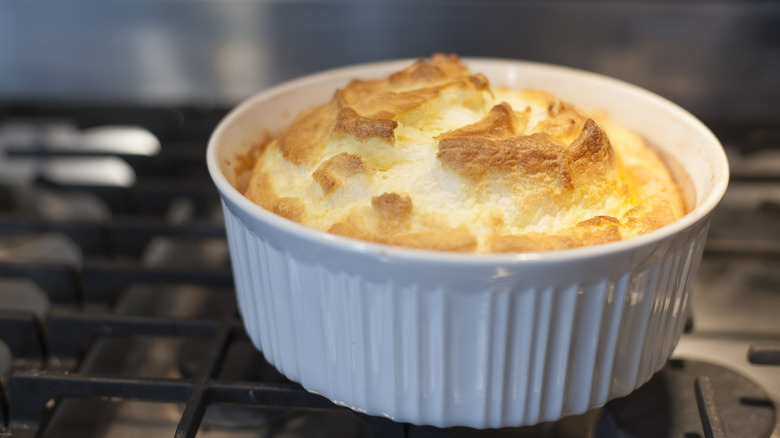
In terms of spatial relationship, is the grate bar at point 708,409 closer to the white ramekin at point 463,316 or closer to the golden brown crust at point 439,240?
the white ramekin at point 463,316

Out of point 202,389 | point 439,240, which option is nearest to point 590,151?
point 439,240

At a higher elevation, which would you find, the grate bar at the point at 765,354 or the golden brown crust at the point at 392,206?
the golden brown crust at the point at 392,206

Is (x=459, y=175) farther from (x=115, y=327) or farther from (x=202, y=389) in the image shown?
(x=115, y=327)

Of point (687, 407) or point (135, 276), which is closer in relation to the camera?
point (687, 407)

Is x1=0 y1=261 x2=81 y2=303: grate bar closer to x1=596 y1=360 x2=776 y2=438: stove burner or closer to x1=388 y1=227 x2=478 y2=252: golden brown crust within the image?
x1=388 y1=227 x2=478 y2=252: golden brown crust

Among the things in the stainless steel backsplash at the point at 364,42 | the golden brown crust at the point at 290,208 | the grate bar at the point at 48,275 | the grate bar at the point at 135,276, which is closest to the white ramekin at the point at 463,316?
the golden brown crust at the point at 290,208

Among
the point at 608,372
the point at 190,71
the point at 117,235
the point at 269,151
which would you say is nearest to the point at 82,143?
the point at 190,71

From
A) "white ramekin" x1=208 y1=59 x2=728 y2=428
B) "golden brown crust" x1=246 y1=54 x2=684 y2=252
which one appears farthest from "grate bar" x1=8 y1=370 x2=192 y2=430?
"golden brown crust" x1=246 y1=54 x2=684 y2=252
